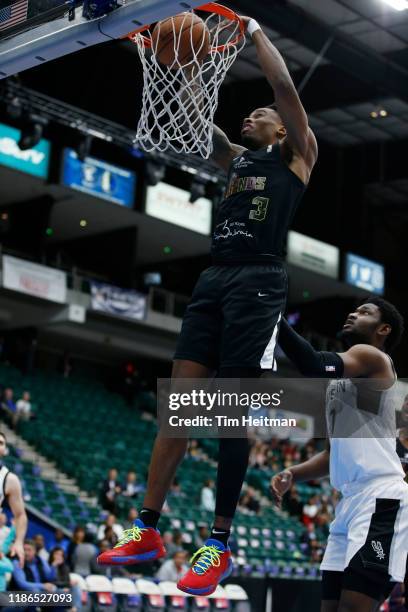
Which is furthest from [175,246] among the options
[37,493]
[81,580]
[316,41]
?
[81,580]

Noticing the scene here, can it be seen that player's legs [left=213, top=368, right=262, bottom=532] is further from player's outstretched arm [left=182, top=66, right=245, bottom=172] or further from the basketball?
the basketball

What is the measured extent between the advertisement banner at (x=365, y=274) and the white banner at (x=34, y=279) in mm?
9057

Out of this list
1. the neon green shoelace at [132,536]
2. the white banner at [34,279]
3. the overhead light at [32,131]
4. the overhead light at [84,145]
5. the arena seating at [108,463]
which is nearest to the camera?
the neon green shoelace at [132,536]

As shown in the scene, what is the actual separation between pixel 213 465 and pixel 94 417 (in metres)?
2.85

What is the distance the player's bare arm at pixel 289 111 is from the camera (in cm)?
414

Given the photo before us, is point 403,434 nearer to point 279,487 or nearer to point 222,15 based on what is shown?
point 279,487

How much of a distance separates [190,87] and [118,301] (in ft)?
59.7

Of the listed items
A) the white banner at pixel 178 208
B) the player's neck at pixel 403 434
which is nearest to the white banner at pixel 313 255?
the white banner at pixel 178 208

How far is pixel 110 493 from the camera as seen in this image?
15.6 meters

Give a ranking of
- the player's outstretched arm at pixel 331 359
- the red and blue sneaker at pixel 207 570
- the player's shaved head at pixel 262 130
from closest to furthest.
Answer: the red and blue sneaker at pixel 207 570 < the player's outstretched arm at pixel 331 359 < the player's shaved head at pixel 262 130

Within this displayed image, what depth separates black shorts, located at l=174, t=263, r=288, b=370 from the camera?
406 cm

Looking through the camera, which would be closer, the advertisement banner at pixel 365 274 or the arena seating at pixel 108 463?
the arena seating at pixel 108 463

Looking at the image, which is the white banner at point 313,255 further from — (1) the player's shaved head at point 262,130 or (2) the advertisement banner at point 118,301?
(1) the player's shaved head at point 262,130

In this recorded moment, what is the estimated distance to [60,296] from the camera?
2178cm
